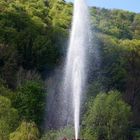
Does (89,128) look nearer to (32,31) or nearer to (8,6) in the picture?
(32,31)

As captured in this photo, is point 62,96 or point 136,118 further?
point 136,118

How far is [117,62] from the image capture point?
55.8 meters

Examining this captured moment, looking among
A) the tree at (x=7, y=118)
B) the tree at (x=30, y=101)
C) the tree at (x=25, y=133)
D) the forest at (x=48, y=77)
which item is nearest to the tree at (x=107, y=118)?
the forest at (x=48, y=77)

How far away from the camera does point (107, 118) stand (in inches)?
1533

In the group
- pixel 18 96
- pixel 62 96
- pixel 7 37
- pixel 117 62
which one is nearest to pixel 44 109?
pixel 18 96

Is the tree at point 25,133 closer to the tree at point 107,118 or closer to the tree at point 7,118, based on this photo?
the tree at point 7,118

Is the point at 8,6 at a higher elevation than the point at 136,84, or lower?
higher

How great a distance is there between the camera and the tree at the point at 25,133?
29969mm

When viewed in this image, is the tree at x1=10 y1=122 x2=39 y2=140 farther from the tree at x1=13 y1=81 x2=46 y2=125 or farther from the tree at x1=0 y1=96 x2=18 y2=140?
the tree at x1=13 y1=81 x2=46 y2=125

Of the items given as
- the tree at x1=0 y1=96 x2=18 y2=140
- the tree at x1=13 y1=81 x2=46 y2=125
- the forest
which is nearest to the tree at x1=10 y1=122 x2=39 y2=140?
the forest

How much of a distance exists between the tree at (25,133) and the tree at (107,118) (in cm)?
601

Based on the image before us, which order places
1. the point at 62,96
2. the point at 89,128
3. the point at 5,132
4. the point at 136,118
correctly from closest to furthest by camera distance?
the point at 5,132
the point at 89,128
the point at 62,96
the point at 136,118

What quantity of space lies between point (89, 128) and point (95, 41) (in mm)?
20439

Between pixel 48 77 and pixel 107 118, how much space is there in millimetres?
10960
